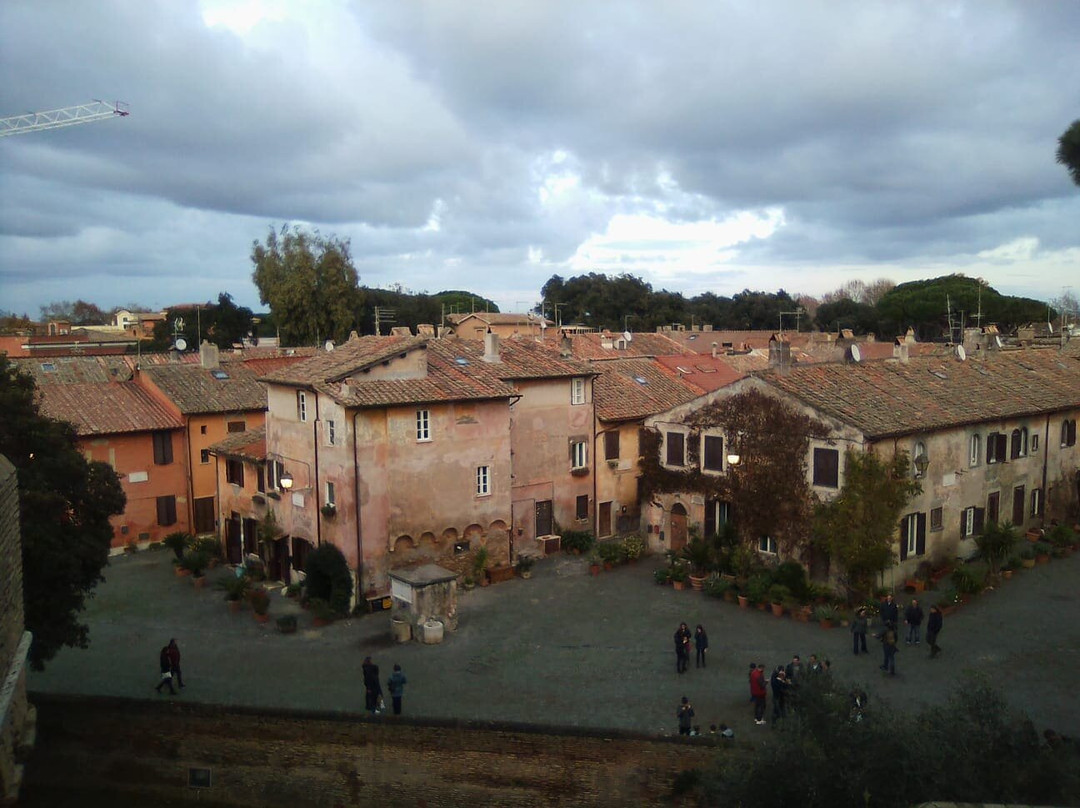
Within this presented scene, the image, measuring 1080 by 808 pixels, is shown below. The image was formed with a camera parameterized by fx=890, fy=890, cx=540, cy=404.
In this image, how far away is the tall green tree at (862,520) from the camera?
24.1 m

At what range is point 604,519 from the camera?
3306cm

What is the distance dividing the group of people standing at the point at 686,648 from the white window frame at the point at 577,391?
40.3 ft

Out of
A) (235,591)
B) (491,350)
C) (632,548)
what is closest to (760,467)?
(632,548)

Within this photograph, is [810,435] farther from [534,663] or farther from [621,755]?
[621,755]

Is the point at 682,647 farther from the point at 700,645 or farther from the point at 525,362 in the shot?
the point at 525,362

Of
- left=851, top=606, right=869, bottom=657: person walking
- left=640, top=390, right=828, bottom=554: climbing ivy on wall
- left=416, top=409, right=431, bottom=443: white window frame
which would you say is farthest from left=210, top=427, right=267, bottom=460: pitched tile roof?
left=851, top=606, right=869, bottom=657: person walking

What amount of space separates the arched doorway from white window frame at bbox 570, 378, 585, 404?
5.14 m

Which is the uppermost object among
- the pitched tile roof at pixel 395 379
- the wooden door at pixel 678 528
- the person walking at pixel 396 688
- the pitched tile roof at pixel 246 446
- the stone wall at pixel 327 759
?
the pitched tile roof at pixel 395 379

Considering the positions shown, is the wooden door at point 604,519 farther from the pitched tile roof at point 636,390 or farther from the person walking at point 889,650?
the person walking at point 889,650

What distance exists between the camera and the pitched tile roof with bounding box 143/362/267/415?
36.1 metres

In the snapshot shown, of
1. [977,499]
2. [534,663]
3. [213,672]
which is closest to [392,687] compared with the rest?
[534,663]

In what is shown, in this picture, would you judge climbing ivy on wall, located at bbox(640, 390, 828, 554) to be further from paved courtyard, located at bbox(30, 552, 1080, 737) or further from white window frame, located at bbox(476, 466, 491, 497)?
white window frame, located at bbox(476, 466, 491, 497)

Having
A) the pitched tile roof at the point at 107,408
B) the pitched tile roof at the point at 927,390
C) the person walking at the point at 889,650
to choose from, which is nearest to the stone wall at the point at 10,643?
the person walking at the point at 889,650

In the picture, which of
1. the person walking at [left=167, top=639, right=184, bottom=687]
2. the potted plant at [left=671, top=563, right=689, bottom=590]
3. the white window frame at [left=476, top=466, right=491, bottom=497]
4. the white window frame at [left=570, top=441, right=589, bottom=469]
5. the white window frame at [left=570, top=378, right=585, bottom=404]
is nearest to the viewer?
the person walking at [left=167, top=639, right=184, bottom=687]
